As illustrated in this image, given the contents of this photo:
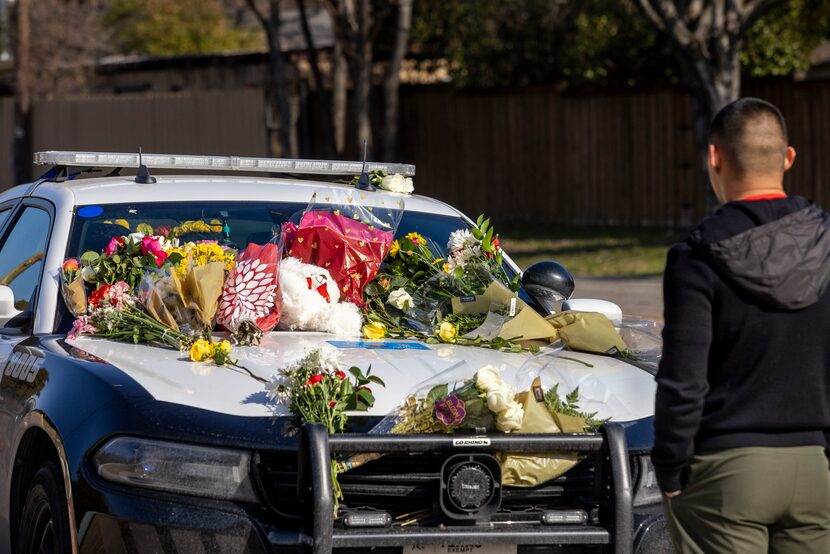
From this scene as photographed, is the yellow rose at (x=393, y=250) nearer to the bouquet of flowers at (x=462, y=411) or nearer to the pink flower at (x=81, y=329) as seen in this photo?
the pink flower at (x=81, y=329)

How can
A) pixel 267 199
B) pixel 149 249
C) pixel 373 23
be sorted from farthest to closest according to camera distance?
pixel 373 23, pixel 267 199, pixel 149 249

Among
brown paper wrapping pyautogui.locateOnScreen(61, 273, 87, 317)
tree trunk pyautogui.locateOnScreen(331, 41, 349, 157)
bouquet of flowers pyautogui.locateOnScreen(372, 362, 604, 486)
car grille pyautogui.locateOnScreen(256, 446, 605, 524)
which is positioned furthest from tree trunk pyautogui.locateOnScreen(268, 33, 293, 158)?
car grille pyautogui.locateOnScreen(256, 446, 605, 524)

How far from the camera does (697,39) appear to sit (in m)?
17.3

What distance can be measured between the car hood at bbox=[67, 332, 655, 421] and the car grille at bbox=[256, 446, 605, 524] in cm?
17

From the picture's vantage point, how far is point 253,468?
3.97 meters

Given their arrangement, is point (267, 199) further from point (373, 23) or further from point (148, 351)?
point (373, 23)

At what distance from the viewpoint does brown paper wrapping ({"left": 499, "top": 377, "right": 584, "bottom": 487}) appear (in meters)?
4.07

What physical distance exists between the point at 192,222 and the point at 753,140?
2820mm

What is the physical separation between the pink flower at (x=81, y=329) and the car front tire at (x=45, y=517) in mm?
589

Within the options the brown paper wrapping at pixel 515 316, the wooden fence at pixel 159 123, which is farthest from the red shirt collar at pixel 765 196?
the wooden fence at pixel 159 123

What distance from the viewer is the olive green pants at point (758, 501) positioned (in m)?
3.18

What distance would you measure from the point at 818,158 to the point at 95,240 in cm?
1710

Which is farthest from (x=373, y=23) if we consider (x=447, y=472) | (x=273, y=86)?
(x=447, y=472)

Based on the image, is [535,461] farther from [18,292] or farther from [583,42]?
[583,42]
